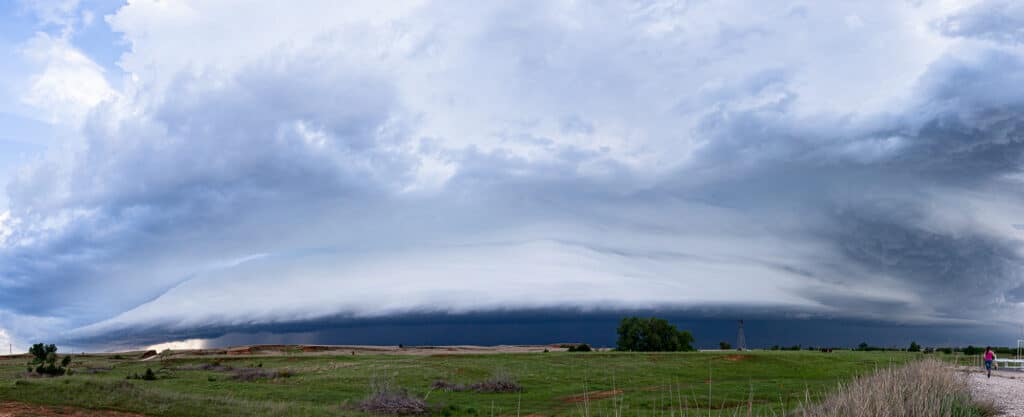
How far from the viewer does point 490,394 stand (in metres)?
39.9

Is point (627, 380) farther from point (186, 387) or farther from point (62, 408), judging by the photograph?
point (62, 408)

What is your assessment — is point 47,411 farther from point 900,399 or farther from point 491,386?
point 900,399

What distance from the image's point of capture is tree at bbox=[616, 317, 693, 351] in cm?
10850

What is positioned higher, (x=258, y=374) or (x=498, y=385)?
(x=498, y=385)

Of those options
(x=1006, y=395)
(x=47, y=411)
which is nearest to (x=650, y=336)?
(x=1006, y=395)

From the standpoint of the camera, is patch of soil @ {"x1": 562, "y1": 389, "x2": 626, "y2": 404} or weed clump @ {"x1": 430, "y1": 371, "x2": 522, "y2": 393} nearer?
patch of soil @ {"x1": 562, "y1": 389, "x2": 626, "y2": 404}

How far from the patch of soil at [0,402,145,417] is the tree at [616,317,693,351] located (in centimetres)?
8951

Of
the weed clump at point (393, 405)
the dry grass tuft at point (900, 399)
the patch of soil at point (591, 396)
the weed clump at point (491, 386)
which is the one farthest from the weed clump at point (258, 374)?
the dry grass tuft at point (900, 399)

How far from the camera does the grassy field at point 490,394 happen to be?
90.3 ft

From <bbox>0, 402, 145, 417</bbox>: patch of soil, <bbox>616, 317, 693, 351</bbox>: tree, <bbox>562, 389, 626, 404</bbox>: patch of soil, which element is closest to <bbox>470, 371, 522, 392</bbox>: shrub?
<bbox>562, 389, 626, 404</bbox>: patch of soil

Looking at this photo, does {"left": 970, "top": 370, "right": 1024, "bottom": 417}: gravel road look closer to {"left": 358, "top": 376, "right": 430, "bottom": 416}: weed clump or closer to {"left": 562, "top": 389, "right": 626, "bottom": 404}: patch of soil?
{"left": 562, "top": 389, "right": 626, "bottom": 404}: patch of soil

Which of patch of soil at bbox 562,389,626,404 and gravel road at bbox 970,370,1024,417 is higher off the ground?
gravel road at bbox 970,370,1024,417

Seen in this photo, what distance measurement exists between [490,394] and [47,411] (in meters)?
22.1

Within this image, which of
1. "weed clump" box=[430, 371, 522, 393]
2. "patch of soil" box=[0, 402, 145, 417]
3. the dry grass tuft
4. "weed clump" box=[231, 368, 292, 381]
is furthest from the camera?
"weed clump" box=[231, 368, 292, 381]
